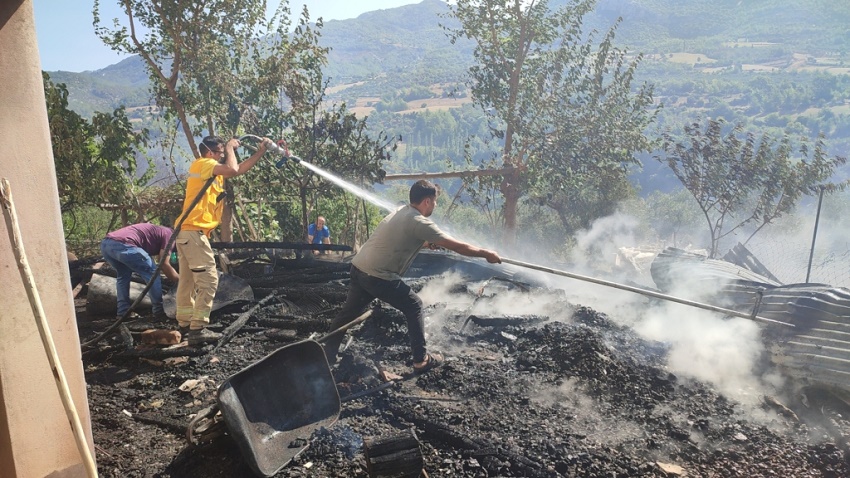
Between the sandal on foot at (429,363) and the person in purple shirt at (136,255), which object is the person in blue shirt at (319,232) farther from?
the sandal on foot at (429,363)

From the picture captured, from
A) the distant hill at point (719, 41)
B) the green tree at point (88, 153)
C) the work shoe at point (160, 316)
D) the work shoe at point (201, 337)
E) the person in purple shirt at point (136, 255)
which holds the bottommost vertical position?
the work shoe at point (160, 316)

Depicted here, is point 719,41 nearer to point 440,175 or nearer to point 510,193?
point 510,193

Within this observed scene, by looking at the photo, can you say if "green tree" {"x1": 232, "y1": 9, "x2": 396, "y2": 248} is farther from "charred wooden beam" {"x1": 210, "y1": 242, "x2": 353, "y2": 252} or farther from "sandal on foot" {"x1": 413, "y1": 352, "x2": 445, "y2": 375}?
"sandal on foot" {"x1": 413, "y1": 352, "x2": 445, "y2": 375}

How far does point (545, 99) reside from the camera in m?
13.5

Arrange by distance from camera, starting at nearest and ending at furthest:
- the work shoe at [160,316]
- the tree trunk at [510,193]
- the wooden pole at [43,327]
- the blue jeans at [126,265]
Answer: the wooden pole at [43,327] < the blue jeans at [126,265] < the work shoe at [160,316] < the tree trunk at [510,193]

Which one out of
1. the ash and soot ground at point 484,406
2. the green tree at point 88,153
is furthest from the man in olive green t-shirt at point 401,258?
the green tree at point 88,153

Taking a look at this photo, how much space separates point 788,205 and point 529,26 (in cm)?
1059

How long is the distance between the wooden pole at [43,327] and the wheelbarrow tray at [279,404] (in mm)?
1027

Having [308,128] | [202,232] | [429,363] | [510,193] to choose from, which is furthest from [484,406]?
[510,193]

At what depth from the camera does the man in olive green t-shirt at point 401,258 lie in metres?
4.74

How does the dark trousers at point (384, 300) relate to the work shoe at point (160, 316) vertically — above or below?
above

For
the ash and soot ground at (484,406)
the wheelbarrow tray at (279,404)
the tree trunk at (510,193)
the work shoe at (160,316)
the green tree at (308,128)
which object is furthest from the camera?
the tree trunk at (510,193)

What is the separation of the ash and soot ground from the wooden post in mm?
299

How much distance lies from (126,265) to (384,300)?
10.7 feet
